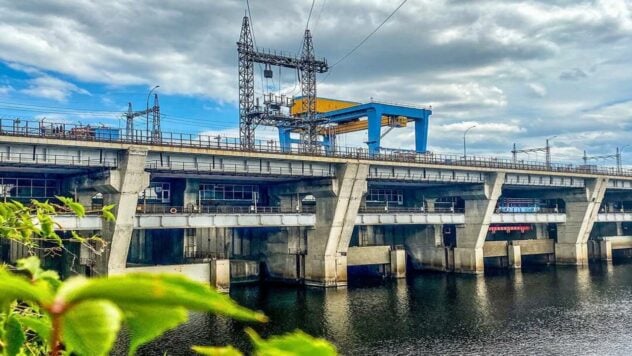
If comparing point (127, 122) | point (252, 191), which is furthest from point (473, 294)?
point (127, 122)

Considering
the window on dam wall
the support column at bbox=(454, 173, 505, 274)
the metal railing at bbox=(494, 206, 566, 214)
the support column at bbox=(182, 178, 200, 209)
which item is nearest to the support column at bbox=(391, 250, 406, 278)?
the support column at bbox=(454, 173, 505, 274)

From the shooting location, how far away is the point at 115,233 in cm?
4375

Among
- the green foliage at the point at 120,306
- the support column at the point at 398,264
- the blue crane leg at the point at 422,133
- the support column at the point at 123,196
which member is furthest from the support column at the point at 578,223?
the green foliage at the point at 120,306

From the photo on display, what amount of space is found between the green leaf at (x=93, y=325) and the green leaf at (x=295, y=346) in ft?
1.11

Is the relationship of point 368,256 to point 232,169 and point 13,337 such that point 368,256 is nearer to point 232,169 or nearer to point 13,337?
point 232,169

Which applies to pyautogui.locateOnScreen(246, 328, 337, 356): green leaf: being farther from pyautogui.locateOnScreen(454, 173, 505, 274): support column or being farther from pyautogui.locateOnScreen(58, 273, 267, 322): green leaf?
Result: pyautogui.locateOnScreen(454, 173, 505, 274): support column

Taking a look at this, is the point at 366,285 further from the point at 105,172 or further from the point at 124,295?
the point at 124,295

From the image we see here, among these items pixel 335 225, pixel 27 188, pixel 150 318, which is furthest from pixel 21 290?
pixel 27 188

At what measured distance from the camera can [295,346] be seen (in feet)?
4.46

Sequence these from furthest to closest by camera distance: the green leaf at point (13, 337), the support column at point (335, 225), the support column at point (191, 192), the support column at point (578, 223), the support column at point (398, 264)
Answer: the support column at point (578, 223) < the support column at point (398, 264) < the support column at point (191, 192) < the support column at point (335, 225) < the green leaf at point (13, 337)

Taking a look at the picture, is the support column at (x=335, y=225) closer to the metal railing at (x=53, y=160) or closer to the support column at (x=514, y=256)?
the metal railing at (x=53, y=160)

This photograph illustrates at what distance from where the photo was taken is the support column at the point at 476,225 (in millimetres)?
68875

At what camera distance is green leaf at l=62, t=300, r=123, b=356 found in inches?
46.4

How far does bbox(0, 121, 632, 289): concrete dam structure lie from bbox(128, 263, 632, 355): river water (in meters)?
5.44
